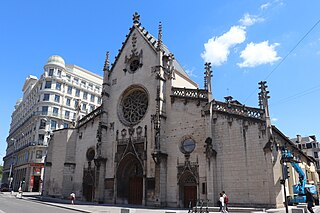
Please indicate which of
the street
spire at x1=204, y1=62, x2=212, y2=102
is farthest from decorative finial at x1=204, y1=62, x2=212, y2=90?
the street

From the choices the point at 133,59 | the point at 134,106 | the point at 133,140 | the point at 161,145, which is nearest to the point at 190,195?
the point at 161,145

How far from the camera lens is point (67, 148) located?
3066 centimetres

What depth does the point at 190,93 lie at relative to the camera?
23188 mm

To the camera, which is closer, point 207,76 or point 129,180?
point 207,76

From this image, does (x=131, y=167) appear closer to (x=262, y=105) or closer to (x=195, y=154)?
(x=195, y=154)

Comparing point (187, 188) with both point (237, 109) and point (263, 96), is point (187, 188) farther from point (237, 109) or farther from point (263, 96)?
point (263, 96)

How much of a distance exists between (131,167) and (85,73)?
133 ft

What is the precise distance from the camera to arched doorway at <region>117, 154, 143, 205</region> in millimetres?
24000

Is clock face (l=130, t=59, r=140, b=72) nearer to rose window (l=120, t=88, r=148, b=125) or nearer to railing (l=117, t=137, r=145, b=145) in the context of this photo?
rose window (l=120, t=88, r=148, b=125)

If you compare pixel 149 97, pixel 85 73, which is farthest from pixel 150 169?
pixel 85 73

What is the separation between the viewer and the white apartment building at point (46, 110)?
46.9 meters

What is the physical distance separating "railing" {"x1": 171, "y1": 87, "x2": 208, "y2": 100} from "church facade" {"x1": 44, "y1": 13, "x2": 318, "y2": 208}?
0.28ft

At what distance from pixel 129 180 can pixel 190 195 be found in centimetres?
688

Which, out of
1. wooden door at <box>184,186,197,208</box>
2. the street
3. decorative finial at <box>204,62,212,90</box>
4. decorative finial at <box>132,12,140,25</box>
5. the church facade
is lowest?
the street
